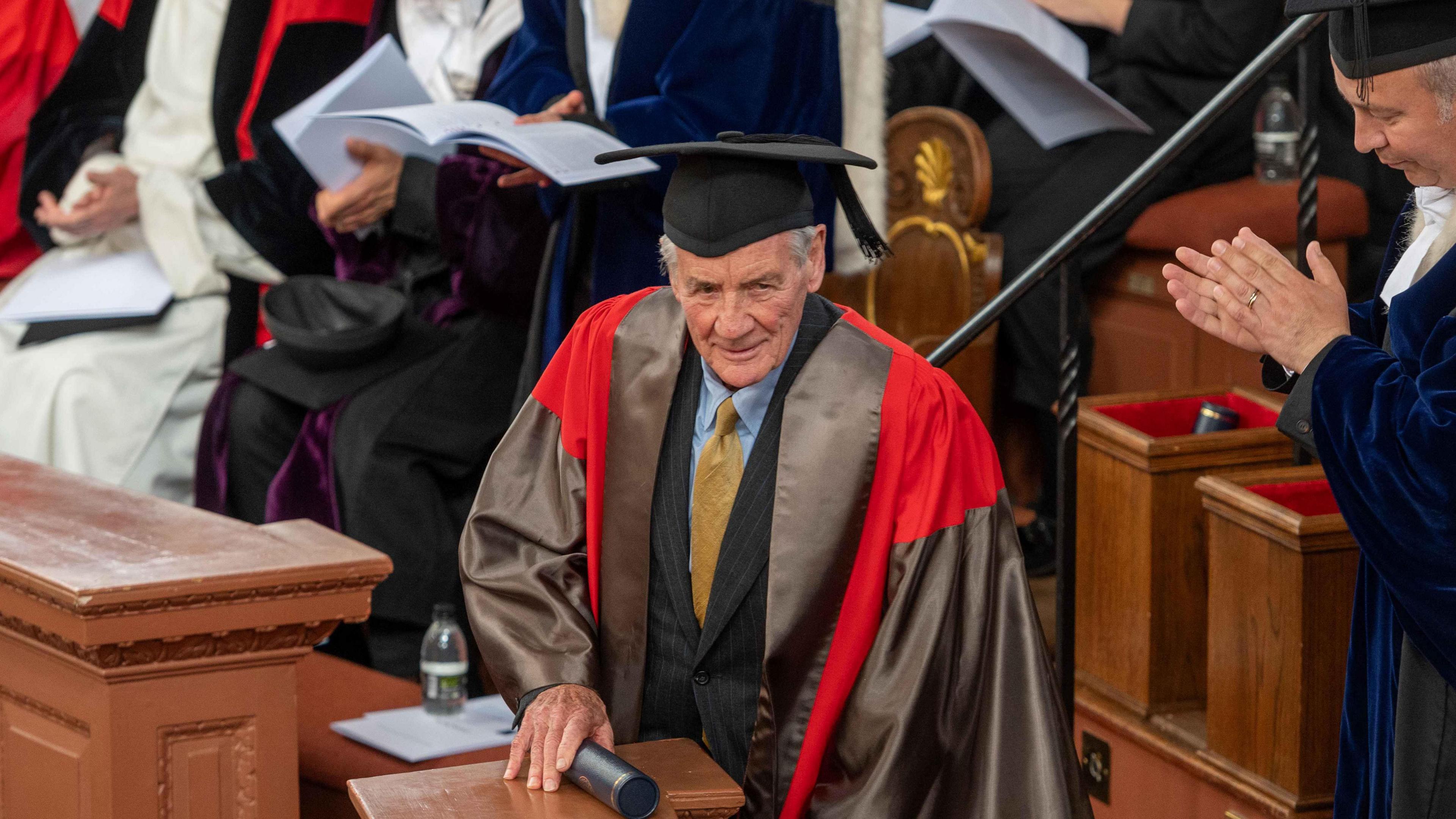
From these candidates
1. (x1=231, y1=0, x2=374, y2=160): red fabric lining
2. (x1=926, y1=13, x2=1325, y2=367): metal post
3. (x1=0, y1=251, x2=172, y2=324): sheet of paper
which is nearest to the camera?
(x1=926, y1=13, x2=1325, y2=367): metal post

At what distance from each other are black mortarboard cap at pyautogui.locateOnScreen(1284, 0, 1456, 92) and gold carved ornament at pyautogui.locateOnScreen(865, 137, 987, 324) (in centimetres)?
224

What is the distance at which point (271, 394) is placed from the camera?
421 cm

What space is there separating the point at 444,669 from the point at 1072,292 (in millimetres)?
1391

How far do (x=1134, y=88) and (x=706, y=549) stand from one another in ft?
7.94

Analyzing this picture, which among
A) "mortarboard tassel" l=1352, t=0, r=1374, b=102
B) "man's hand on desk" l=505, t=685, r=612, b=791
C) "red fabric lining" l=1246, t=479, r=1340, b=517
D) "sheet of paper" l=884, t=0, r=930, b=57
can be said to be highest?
"sheet of paper" l=884, t=0, r=930, b=57

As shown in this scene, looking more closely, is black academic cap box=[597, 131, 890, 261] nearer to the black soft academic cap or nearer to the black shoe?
the black soft academic cap

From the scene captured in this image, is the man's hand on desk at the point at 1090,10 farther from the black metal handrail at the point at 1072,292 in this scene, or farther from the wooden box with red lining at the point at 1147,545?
the wooden box with red lining at the point at 1147,545

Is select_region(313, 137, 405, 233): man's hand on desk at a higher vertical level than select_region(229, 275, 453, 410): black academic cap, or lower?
higher

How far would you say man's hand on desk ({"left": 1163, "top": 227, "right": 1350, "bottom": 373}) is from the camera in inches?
74.7

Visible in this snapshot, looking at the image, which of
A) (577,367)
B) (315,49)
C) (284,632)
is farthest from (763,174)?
(315,49)

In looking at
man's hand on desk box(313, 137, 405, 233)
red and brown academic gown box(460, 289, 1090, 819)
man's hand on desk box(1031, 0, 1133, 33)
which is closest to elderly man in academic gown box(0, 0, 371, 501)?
man's hand on desk box(313, 137, 405, 233)

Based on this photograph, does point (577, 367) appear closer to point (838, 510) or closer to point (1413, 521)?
point (838, 510)

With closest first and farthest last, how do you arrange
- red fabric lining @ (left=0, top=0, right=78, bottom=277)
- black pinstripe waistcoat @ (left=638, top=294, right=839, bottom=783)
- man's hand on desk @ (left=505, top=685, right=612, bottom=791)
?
man's hand on desk @ (left=505, top=685, right=612, bottom=791) < black pinstripe waistcoat @ (left=638, top=294, right=839, bottom=783) < red fabric lining @ (left=0, top=0, right=78, bottom=277)

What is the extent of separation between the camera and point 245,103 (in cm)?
497
